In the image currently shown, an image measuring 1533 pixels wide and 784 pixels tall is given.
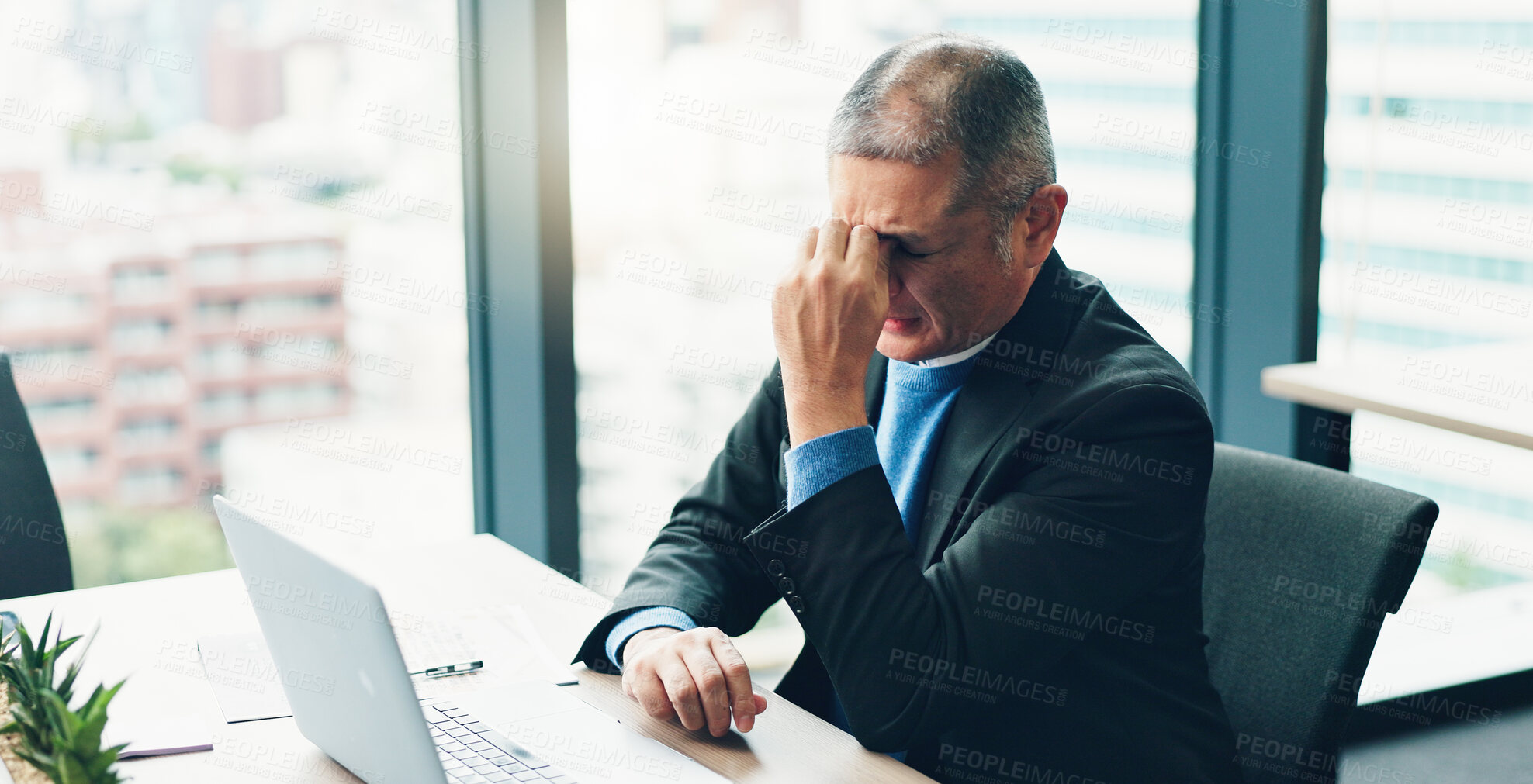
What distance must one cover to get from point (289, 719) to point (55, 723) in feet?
1.07

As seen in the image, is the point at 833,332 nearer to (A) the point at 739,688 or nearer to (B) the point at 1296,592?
(A) the point at 739,688

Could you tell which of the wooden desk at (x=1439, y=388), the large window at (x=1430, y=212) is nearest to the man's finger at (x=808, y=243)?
the wooden desk at (x=1439, y=388)

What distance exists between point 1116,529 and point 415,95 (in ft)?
5.36

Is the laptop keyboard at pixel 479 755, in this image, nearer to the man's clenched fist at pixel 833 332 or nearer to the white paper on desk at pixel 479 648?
the white paper on desk at pixel 479 648

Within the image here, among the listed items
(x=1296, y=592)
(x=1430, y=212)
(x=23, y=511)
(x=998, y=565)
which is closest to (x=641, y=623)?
(x=998, y=565)

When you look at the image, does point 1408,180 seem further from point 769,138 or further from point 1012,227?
point 1012,227

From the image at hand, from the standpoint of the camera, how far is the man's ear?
4.57ft

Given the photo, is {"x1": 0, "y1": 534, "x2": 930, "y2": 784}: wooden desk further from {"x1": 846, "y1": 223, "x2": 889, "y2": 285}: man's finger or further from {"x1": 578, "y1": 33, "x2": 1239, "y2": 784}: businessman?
{"x1": 846, "y1": 223, "x2": 889, "y2": 285}: man's finger

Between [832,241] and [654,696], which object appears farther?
[832,241]

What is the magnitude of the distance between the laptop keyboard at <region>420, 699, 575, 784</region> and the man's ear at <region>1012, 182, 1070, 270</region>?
694 mm

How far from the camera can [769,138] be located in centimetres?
262

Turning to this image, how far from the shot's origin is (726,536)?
5.24ft

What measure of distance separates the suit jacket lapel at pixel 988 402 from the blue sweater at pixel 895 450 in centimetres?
2

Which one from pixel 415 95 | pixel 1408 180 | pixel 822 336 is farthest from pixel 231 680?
pixel 1408 180
